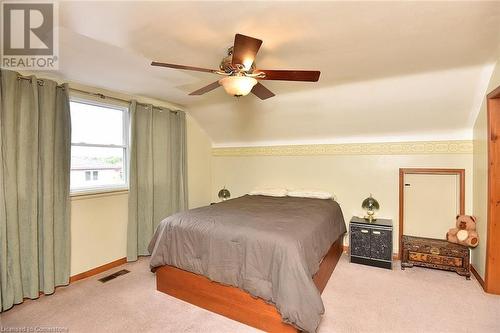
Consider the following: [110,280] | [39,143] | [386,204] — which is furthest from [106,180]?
[386,204]

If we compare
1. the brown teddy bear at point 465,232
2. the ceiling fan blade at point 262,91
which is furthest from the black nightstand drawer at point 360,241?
the ceiling fan blade at point 262,91

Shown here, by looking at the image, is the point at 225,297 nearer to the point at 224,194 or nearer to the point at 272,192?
the point at 272,192

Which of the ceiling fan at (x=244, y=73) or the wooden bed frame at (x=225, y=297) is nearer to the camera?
the ceiling fan at (x=244, y=73)

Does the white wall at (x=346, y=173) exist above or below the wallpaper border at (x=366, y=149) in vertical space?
below

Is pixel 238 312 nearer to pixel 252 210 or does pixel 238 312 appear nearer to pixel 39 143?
pixel 252 210

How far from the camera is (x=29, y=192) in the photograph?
2531mm

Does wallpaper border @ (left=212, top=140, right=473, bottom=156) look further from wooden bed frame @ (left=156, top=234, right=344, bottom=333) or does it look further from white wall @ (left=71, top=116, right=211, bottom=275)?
white wall @ (left=71, top=116, right=211, bottom=275)

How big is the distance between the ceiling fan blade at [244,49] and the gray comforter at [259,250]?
1.37 metres

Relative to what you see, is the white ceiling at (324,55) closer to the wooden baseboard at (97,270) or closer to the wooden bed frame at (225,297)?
the wooden bed frame at (225,297)

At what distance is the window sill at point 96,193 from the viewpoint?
299 centimetres

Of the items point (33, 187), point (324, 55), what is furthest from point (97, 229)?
point (324, 55)

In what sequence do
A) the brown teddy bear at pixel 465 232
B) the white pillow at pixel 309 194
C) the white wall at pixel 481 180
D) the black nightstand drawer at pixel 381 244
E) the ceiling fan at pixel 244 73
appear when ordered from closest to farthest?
the ceiling fan at pixel 244 73 → the white wall at pixel 481 180 → the brown teddy bear at pixel 465 232 → the black nightstand drawer at pixel 381 244 → the white pillow at pixel 309 194

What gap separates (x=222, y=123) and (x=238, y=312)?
3144 millimetres

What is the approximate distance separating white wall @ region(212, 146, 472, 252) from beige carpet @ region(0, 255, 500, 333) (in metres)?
1.11
